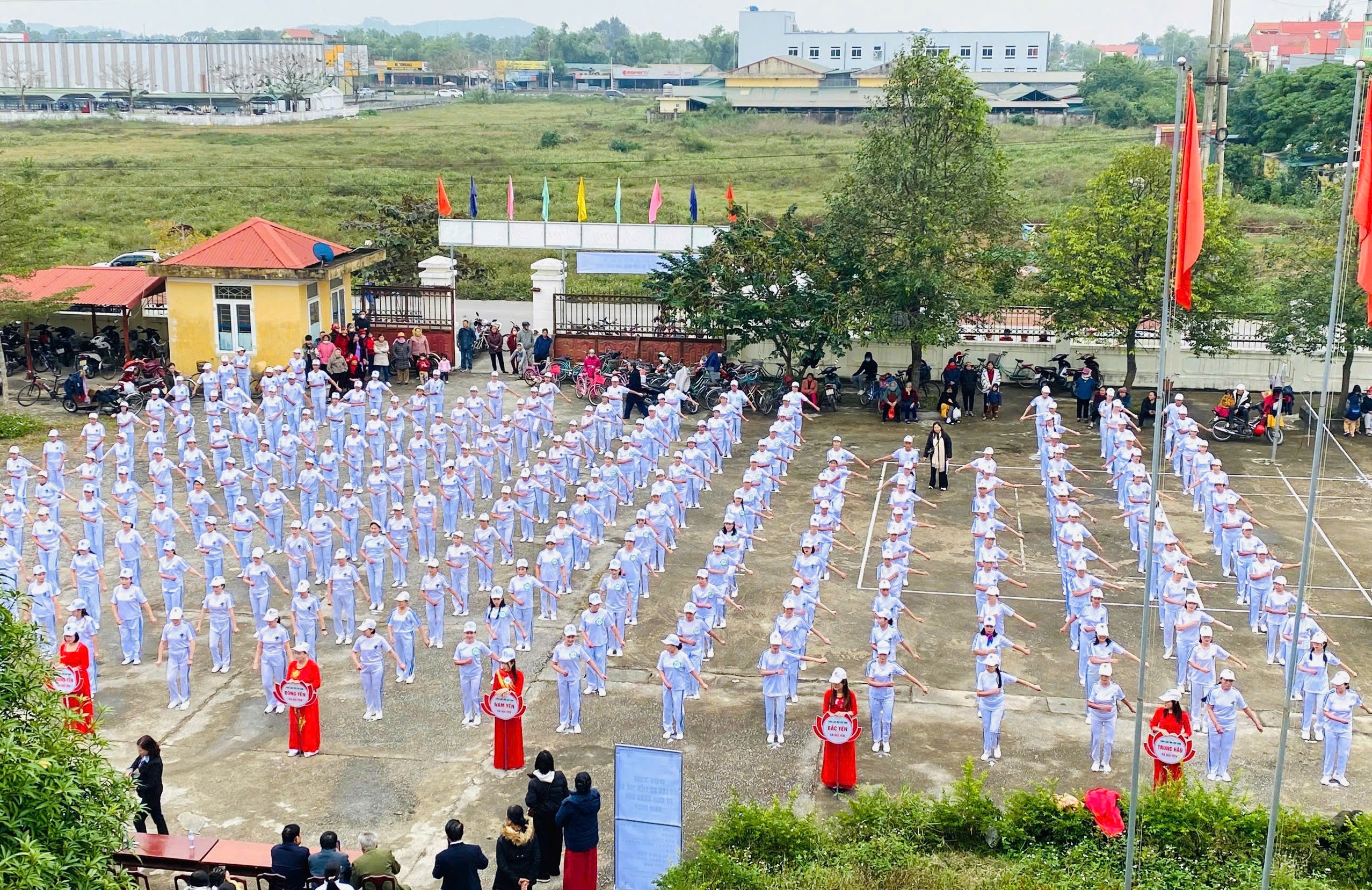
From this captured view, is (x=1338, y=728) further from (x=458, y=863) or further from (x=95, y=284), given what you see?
(x=95, y=284)

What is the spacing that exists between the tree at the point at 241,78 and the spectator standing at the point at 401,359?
93.0 metres

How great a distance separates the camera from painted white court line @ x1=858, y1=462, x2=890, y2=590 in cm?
1894

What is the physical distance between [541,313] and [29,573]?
48.6 ft

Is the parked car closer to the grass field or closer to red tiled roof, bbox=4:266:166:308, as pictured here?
the grass field

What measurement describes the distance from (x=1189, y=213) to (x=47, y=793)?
29.0ft

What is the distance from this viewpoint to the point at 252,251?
29219 millimetres

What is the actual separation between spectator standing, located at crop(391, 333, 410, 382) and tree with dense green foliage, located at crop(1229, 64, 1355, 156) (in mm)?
32093

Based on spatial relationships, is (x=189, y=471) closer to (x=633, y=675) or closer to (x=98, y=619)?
(x=98, y=619)

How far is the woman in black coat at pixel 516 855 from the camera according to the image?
36.1 feet

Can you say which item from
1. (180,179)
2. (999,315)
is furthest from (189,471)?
(180,179)

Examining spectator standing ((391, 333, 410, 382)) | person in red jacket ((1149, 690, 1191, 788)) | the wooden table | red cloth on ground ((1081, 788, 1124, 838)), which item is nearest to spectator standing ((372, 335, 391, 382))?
spectator standing ((391, 333, 410, 382))

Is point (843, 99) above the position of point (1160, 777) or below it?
above

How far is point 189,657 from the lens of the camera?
14.6 metres

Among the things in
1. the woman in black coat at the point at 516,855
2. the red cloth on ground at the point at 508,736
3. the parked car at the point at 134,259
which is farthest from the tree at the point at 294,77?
the woman in black coat at the point at 516,855
